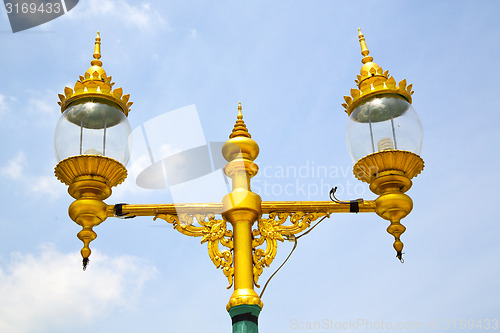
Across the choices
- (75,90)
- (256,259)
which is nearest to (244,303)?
(256,259)

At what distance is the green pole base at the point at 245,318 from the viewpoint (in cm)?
422

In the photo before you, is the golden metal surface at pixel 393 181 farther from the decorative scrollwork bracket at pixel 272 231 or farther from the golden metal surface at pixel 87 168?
the golden metal surface at pixel 87 168

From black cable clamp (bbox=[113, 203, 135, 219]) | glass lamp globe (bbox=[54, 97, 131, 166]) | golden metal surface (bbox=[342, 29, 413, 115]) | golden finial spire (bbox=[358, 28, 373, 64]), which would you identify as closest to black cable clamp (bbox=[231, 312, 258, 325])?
black cable clamp (bbox=[113, 203, 135, 219])

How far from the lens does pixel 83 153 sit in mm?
4707

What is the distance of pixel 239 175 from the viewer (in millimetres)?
4941

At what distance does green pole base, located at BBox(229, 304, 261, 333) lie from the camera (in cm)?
422

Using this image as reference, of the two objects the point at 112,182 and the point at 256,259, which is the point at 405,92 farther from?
the point at 112,182

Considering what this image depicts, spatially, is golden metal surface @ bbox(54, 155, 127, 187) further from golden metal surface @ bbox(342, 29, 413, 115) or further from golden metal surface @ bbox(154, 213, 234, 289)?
golden metal surface @ bbox(342, 29, 413, 115)

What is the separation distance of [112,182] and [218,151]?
3.43ft

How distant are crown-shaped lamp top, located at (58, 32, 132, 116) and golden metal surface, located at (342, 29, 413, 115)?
6.65ft

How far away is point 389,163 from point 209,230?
160 cm

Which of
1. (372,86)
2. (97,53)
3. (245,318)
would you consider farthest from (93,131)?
(372,86)

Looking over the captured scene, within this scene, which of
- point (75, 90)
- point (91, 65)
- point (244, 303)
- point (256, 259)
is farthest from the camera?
point (91, 65)

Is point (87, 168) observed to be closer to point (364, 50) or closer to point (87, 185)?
point (87, 185)
